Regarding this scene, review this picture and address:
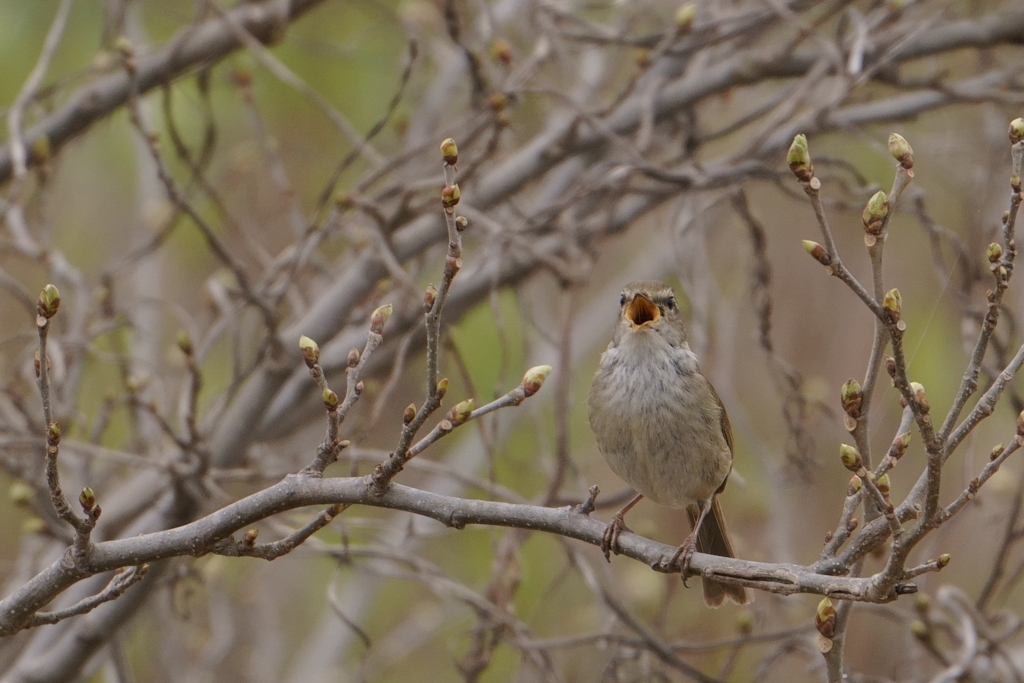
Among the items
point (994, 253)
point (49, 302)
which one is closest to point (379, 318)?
point (49, 302)

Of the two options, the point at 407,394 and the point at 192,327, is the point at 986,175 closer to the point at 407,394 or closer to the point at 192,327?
the point at 407,394

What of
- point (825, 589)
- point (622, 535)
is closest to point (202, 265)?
point (622, 535)

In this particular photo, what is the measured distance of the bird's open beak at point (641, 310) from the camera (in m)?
3.55

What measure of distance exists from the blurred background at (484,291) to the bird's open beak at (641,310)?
230 millimetres

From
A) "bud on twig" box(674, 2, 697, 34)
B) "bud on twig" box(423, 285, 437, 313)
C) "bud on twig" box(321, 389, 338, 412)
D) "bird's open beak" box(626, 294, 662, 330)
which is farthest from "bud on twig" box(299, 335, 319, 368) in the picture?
"bud on twig" box(674, 2, 697, 34)

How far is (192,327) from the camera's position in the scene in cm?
453

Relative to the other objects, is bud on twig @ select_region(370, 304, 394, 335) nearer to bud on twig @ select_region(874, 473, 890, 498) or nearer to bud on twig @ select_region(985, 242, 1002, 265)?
bud on twig @ select_region(874, 473, 890, 498)

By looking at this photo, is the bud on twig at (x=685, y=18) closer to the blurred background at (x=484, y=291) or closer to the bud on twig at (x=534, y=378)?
the blurred background at (x=484, y=291)

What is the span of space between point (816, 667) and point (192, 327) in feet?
9.10

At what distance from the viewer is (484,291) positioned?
14.3 ft

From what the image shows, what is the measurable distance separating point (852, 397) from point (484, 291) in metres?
2.56

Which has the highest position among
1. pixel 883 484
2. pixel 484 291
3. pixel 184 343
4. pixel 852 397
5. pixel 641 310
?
pixel 484 291

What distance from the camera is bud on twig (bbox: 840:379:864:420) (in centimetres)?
190

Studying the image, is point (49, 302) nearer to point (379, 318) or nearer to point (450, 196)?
point (379, 318)
